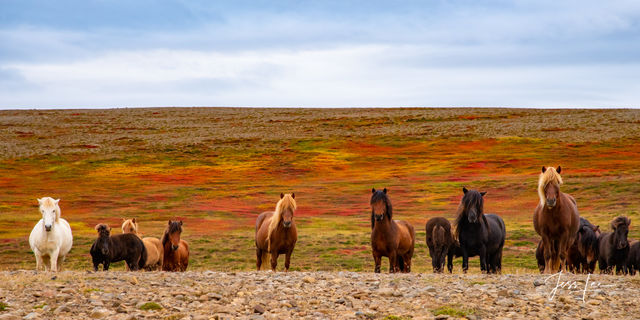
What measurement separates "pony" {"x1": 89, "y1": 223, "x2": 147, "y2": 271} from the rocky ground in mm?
3993

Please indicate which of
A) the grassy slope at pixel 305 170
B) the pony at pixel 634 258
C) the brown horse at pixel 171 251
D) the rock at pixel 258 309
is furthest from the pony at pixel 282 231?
the pony at pixel 634 258

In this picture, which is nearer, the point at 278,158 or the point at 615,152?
the point at 615,152

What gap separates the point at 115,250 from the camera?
15.0 metres

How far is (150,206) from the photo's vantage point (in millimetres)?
→ 39000

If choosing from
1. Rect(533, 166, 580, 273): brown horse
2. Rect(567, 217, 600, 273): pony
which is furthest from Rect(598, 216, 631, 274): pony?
Rect(533, 166, 580, 273): brown horse

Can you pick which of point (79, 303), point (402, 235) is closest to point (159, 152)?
point (402, 235)

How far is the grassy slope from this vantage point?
27.8 m

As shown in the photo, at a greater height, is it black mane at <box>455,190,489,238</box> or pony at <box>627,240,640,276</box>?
black mane at <box>455,190,489,238</box>

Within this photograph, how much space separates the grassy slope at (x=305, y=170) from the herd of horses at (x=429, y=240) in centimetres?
320

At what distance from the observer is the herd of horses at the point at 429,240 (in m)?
13.5

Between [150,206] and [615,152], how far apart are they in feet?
143

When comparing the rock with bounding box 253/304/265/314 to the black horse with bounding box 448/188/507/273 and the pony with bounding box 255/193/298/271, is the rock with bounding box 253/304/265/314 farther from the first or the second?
the black horse with bounding box 448/188/507/273

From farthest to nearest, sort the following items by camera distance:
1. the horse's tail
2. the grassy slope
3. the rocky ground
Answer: the grassy slope → the horse's tail → the rocky ground

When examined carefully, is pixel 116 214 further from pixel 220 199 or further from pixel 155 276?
pixel 155 276
